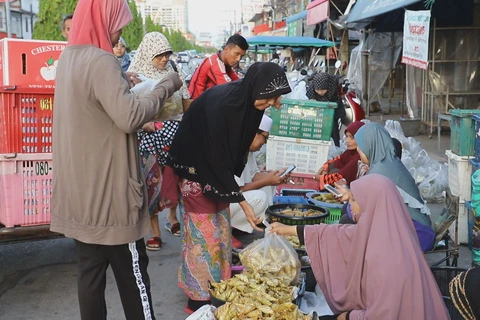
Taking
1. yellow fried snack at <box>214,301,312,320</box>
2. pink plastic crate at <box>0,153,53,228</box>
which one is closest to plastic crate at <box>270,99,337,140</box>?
pink plastic crate at <box>0,153,53,228</box>

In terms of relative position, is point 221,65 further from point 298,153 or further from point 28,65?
point 28,65

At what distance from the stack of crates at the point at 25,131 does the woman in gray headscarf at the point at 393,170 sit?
7.57ft

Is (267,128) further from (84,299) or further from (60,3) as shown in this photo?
(60,3)

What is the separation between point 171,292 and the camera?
4.23 m

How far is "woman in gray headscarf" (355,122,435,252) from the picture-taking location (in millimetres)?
3998

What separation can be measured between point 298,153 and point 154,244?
2032mm

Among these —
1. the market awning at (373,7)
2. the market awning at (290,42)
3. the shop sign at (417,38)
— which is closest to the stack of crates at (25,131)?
the market awning at (373,7)

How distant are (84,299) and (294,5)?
40883 mm

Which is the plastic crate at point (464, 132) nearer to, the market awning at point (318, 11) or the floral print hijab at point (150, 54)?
the floral print hijab at point (150, 54)

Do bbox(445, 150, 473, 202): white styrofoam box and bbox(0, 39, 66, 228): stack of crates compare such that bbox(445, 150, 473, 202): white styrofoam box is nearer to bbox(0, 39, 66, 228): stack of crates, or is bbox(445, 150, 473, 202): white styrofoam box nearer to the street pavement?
the street pavement

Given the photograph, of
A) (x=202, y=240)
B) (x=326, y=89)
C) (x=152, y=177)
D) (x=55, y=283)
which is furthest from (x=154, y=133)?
(x=326, y=89)

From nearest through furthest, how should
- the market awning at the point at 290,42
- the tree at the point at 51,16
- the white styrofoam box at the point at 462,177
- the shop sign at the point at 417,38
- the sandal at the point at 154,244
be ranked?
the white styrofoam box at the point at 462,177 → the sandal at the point at 154,244 → the shop sign at the point at 417,38 → the market awning at the point at 290,42 → the tree at the point at 51,16

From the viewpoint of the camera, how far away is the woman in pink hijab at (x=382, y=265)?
8.93 feet

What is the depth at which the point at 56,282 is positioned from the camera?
14.3 ft
